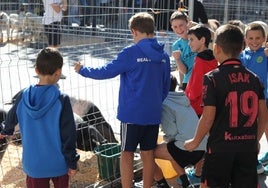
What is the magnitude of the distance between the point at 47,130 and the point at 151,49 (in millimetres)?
1081

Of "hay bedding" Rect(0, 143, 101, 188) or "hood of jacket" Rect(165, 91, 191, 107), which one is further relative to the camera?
"hay bedding" Rect(0, 143, 101, 188)

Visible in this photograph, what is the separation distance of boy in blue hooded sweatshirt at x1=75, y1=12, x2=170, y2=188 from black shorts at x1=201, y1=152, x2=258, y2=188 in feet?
2.38

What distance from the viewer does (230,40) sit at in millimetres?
2807

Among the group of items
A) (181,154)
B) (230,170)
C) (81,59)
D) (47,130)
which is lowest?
(181,154)

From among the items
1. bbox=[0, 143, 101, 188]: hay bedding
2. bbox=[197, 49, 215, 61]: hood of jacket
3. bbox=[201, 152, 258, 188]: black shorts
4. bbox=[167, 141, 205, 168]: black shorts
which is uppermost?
bbox=[197, 49, 215, 61]: hood of jacket

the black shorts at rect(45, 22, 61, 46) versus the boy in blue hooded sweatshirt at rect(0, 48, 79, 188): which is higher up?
the black shorts at rect(45, 22, 61, 46)

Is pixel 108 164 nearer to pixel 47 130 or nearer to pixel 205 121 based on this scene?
pixel 47 130

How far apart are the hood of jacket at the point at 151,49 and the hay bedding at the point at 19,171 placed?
132 cm

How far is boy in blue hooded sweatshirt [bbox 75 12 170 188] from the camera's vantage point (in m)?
3.36

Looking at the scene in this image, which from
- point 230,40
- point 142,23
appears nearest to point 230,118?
point 230,40

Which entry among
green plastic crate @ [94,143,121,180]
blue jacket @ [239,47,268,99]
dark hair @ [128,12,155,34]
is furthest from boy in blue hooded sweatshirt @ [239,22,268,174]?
green plastic crate @ [94,143,121,180]

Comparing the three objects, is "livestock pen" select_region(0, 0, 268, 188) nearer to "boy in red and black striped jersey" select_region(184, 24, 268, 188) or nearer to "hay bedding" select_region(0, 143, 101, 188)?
"hay bedding" select_region(0, 143, 101, 188)

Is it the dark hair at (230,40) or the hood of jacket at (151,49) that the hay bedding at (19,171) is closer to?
the hood of jacket at (151,49)

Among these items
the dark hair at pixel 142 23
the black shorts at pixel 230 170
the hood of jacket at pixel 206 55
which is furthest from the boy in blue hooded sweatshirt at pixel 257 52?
the black shorts at pixel 230 170
